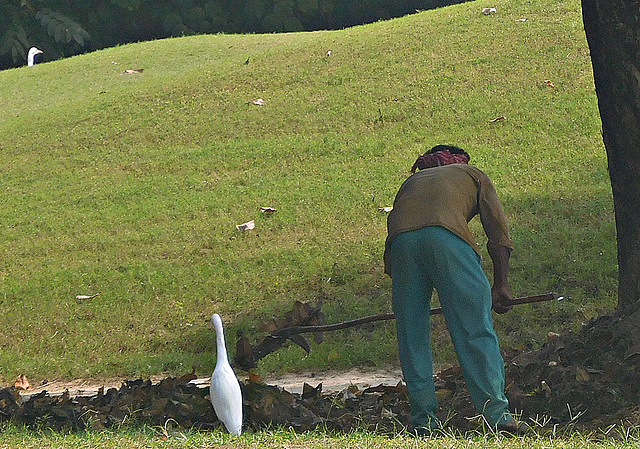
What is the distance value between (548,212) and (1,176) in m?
7.07

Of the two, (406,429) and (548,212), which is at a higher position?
(406,429)

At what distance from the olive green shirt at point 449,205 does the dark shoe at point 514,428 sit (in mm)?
887

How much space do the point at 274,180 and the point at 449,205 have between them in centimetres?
636

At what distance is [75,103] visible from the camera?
1465 cm

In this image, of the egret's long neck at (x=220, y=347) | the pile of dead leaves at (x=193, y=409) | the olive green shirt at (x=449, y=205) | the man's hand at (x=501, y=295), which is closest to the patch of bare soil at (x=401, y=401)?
the pile of dead leaves at (x=193, y=409)

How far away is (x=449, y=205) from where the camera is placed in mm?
4617

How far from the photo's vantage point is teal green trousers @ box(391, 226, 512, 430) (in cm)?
448

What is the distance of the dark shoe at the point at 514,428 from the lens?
4469 millimetres

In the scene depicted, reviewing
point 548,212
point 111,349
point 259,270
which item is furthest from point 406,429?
point 548,212

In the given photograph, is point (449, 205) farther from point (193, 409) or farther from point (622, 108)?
point (193, 409)

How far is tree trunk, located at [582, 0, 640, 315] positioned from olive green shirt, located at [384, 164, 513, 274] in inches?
48.6

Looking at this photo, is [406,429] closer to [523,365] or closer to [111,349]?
[523,365]

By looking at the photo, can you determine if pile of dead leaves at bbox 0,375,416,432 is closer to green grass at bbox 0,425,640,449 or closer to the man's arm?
green grass at bbox 0,425,640,449

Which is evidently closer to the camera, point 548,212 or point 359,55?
point 548,212
